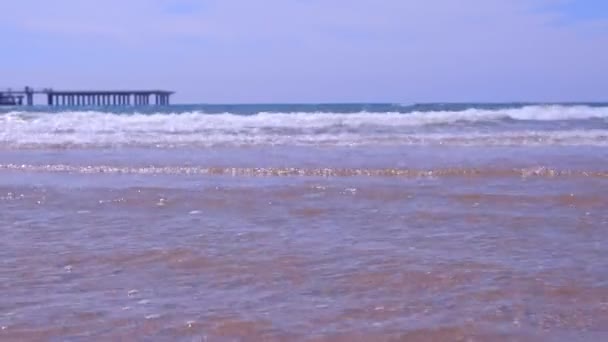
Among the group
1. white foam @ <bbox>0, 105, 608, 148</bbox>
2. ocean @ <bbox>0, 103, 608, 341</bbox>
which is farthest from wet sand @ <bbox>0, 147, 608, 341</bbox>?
white foam @ <bbox>0, 105, 608, 148</bbox>

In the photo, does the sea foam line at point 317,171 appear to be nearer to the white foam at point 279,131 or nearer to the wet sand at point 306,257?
the wet sand at point 306,257

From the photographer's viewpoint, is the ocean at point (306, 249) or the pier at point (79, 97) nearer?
the ocean at point (306, 249)

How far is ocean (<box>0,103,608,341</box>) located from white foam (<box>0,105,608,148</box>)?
427 cm

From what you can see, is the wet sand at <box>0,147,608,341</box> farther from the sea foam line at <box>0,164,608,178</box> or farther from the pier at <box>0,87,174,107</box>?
the pier at <box>0,87,174,107</box>

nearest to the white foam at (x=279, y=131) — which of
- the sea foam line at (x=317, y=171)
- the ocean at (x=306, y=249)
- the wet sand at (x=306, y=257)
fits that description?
the ocean at (x=306, y=249)

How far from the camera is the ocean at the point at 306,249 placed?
377 centimetres

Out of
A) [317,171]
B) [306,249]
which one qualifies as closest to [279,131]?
[317,171]

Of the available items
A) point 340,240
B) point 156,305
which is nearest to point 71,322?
point 156,305

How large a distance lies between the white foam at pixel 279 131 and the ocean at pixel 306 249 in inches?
168

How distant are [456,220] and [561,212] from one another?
43.9 inches

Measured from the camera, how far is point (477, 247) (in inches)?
213

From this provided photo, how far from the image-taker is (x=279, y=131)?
20391 millimetres

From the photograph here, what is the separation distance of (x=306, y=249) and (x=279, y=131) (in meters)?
15.1

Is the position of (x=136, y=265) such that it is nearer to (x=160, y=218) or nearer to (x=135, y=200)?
(x=160, y=218)
